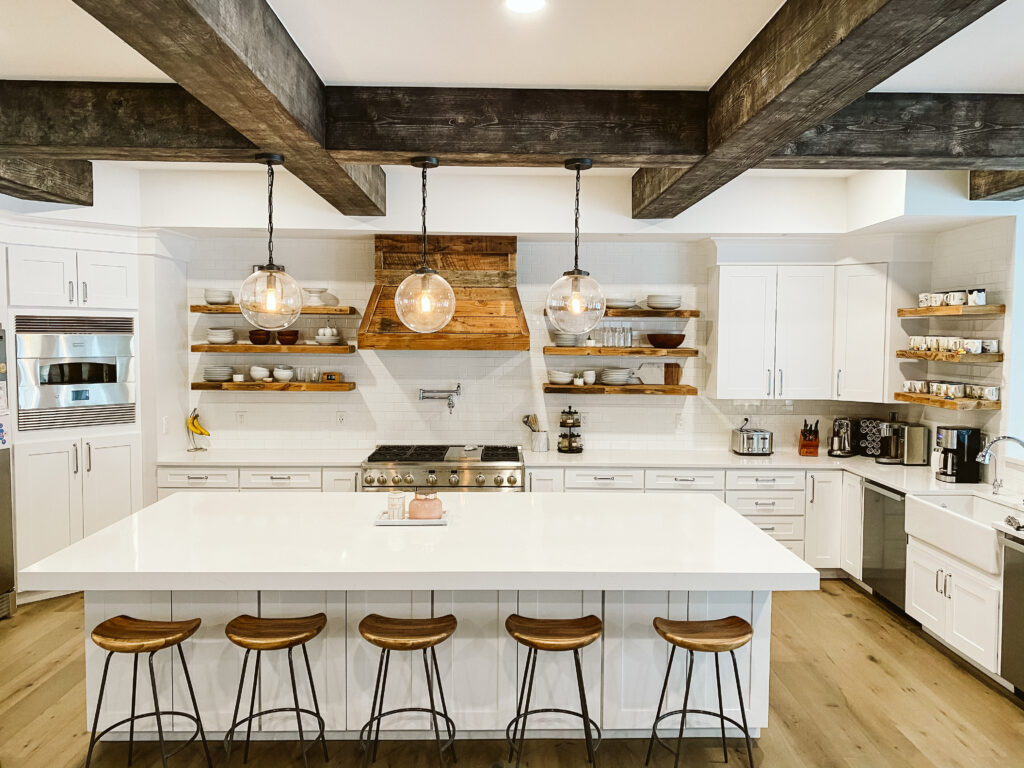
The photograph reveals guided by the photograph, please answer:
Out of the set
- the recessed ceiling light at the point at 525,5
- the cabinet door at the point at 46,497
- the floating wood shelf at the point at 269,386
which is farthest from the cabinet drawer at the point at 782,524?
the cabinet door at the point at 46,497

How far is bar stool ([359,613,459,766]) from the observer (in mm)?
2578

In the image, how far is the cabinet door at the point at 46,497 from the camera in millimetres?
→ 4387

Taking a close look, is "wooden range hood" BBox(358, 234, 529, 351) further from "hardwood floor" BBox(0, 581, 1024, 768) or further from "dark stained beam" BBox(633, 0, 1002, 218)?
"hardwood floor" BBox(0, 581, 1024, 768)

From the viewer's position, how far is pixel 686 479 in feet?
16.4

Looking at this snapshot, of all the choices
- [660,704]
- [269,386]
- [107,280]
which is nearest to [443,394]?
[269,386]

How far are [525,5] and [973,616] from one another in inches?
142

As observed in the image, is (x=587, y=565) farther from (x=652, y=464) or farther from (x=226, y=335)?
(x=226, y=335)

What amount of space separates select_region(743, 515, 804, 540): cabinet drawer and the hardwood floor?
806 millimetres

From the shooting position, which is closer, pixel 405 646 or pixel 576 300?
pixel 405 646

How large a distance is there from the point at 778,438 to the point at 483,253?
2788 mm

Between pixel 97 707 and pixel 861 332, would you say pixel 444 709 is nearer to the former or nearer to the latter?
pixel 97 707

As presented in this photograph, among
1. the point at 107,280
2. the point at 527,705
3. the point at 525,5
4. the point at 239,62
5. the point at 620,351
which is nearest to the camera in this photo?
the point at 239,62

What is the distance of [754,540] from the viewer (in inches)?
118

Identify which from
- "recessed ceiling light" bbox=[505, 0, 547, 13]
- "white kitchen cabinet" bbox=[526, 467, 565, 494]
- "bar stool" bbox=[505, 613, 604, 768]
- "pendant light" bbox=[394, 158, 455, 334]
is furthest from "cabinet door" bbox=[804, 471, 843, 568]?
"recessed ceiling light" bbox=[505, 0, 547, 13]
